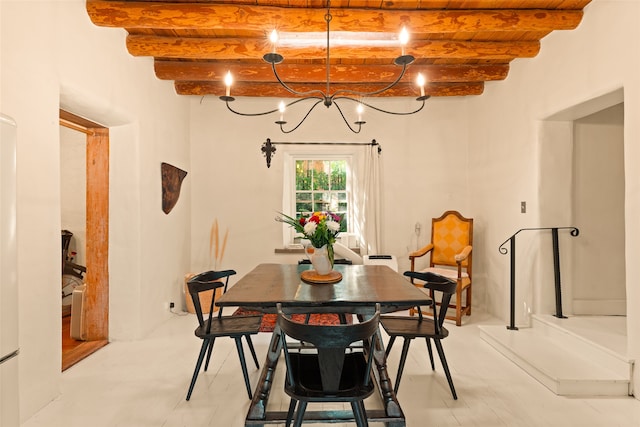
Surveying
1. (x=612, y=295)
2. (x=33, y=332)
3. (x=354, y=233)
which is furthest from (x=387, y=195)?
(x=33, y=332)

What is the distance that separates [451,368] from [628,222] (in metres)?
1.58

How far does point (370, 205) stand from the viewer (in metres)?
5.07

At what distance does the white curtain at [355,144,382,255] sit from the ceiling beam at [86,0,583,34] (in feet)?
7.09

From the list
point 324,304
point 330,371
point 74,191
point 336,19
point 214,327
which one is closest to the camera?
point 330,371

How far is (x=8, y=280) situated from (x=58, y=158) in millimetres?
1387

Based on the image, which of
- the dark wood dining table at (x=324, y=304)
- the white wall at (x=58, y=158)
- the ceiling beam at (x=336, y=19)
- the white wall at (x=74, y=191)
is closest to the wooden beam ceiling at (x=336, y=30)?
the ceiling beam at (x=336, y=19)

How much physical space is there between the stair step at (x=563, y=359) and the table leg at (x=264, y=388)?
72.4 inches

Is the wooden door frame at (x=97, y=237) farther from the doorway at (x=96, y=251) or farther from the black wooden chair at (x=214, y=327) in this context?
the black wooden chair at (x=214, y=327)

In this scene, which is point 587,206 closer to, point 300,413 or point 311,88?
point 311,88

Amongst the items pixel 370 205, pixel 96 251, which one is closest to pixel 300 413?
pixel 96 251

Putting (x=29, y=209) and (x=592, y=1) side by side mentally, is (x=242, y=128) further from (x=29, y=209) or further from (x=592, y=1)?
(x=592, y=1)

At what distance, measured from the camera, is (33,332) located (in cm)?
232

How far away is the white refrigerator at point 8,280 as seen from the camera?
1426mm

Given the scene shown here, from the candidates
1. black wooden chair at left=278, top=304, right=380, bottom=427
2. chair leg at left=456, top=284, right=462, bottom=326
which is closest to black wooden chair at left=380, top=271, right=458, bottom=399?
black wooden chair at left=278, top=304, right=380, bottom=427
